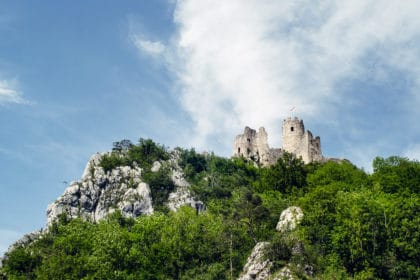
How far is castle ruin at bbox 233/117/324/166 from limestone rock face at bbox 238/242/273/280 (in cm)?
5443

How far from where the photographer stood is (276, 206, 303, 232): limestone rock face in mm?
51531

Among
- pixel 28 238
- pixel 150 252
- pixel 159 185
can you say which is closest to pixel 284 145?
pixel 159 185

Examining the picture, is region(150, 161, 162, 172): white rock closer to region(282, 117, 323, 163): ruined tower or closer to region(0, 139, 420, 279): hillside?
region(0, 139, 420, 279): hillside

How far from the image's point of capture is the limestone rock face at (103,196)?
83.6m

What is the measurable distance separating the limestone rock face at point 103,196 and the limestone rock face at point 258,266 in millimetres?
40455

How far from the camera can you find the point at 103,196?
86750 mm

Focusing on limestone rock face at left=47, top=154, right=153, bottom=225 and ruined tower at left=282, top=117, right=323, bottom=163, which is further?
ruined tower at left=282, top=117, right=323, bottom=163

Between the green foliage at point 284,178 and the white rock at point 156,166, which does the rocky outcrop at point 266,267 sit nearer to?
the green foliage at point 284,178

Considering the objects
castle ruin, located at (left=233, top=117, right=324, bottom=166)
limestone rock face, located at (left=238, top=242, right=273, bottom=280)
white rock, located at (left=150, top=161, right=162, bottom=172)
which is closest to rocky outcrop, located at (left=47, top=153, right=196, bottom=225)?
white rock, located at (left=150, top=161, right=162, bottom=172)

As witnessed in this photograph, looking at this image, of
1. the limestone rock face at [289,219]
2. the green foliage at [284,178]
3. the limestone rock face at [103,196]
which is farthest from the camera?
the limestone rock face at [103,196]

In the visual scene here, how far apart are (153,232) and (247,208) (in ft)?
29.7

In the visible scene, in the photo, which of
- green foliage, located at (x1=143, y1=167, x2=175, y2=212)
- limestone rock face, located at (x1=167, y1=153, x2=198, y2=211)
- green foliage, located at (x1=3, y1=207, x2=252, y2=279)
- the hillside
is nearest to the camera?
the hillside

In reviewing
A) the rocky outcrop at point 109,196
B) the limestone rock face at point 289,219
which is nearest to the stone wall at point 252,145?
the rocky outcrop at point 109,196

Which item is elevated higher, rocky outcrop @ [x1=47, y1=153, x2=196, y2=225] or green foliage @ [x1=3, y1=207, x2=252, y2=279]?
rocky outcrop @ [x1=47, y1=153, x2=196, y2=225]
